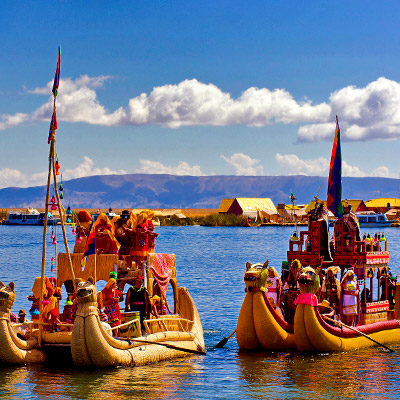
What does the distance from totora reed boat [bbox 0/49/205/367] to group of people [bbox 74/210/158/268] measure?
4 centimetres

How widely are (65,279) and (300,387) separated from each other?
7.62 metres

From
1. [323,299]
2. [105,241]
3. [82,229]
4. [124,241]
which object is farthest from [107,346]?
[323,299]

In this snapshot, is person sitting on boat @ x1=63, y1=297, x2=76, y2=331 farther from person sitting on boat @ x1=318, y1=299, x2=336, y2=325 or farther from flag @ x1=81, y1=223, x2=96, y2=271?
person sitting on boat @ x1=318, y1=299, x2=336, y2=325

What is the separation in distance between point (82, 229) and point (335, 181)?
9405mm

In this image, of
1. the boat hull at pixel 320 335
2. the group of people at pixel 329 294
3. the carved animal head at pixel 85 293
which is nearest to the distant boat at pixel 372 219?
the group of people at pixel 329 294

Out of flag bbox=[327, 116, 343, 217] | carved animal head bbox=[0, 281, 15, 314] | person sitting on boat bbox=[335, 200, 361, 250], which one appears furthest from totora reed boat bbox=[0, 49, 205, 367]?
flag bbox=[327, 116, 343, 217]

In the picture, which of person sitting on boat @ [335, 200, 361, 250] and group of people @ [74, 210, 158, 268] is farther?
person sitting on boat @ [335, 200, 361, 250]

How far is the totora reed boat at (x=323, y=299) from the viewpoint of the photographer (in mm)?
25312

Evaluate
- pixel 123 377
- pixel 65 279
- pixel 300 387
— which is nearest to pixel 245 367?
pixel 300 387

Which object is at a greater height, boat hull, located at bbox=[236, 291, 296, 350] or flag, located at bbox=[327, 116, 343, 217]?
flag, located at bbox=[327, 116, 343, 217]

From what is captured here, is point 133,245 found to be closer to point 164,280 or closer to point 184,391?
point 164,280

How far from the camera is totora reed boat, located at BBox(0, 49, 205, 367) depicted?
21250 mm

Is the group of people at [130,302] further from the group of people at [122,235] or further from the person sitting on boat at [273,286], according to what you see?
the person sitting on boat at [273,286]

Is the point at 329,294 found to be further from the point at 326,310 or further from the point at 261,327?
the point at 261,327
